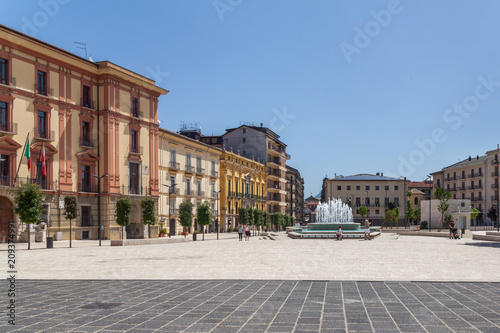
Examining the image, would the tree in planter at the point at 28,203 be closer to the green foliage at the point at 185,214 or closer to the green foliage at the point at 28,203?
the green foliage at the point at 28,203

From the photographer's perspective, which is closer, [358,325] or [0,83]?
[358,325]

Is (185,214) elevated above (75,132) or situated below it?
below

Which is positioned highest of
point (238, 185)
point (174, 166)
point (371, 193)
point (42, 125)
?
point (42, 125)

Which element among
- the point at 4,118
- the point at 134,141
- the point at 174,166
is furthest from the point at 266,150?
the point at 4,118

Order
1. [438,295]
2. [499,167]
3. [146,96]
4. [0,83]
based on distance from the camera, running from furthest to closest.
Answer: [499,167] → [146,96] → [0,83] → [438,295]

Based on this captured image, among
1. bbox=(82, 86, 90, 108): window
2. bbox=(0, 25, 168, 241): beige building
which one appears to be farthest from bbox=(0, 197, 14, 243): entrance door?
bbox=(82, 86, 90, 108): window

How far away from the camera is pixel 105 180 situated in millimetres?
44375

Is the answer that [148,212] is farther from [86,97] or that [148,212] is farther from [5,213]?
[5,213]

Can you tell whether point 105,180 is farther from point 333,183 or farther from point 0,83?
point 333,183

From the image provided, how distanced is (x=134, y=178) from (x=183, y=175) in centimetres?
1434

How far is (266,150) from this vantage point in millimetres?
93062

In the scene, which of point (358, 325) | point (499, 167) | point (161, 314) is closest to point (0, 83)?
point (161, 314)

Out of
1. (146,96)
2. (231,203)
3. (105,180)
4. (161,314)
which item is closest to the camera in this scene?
(161,314)

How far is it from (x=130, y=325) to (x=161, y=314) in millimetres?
981
